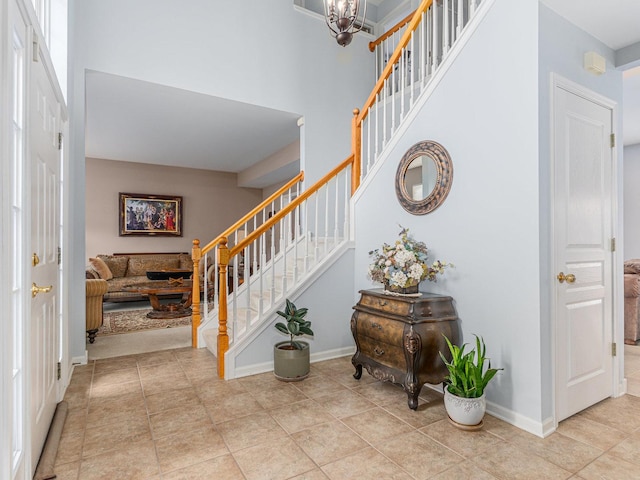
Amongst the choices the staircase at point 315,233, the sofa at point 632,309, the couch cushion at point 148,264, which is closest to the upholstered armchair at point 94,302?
the staircase at point 315,233

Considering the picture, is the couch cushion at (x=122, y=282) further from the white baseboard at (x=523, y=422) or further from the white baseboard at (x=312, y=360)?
the white baseboard at (x=523, y=422)

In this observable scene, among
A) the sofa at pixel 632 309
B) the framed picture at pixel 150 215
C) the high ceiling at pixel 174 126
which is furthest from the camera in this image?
the framed picture at pixel 150 215

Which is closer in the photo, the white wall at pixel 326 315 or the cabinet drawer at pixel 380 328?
the cabinet drawer at pixel 380 328

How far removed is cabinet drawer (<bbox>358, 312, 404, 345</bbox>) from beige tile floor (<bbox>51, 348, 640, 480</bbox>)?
17.4 inches

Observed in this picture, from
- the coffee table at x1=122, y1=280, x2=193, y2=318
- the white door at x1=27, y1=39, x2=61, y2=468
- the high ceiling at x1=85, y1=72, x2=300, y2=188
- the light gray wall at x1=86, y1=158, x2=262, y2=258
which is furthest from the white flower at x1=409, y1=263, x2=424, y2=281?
the light gray wall at x1=86, y1=158, x2=262, y2=258

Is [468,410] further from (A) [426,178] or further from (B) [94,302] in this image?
(B) [94,302]

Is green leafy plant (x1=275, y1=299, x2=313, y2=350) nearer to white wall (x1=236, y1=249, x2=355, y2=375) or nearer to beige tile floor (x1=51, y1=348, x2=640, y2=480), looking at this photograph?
Answer: white wall (x1=236, y1=249, x2=355, y2=375)

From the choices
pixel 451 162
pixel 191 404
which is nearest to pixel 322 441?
pixel 191 404

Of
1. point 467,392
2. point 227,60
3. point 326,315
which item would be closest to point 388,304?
point 467,392

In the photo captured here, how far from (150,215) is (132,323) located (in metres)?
3.28

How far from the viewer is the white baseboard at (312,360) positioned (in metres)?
3.13

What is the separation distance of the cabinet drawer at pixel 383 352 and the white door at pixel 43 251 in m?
2.08

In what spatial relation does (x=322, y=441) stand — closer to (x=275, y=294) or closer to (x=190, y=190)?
(x=275, y=294)

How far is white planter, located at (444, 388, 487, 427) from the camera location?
2154mm
